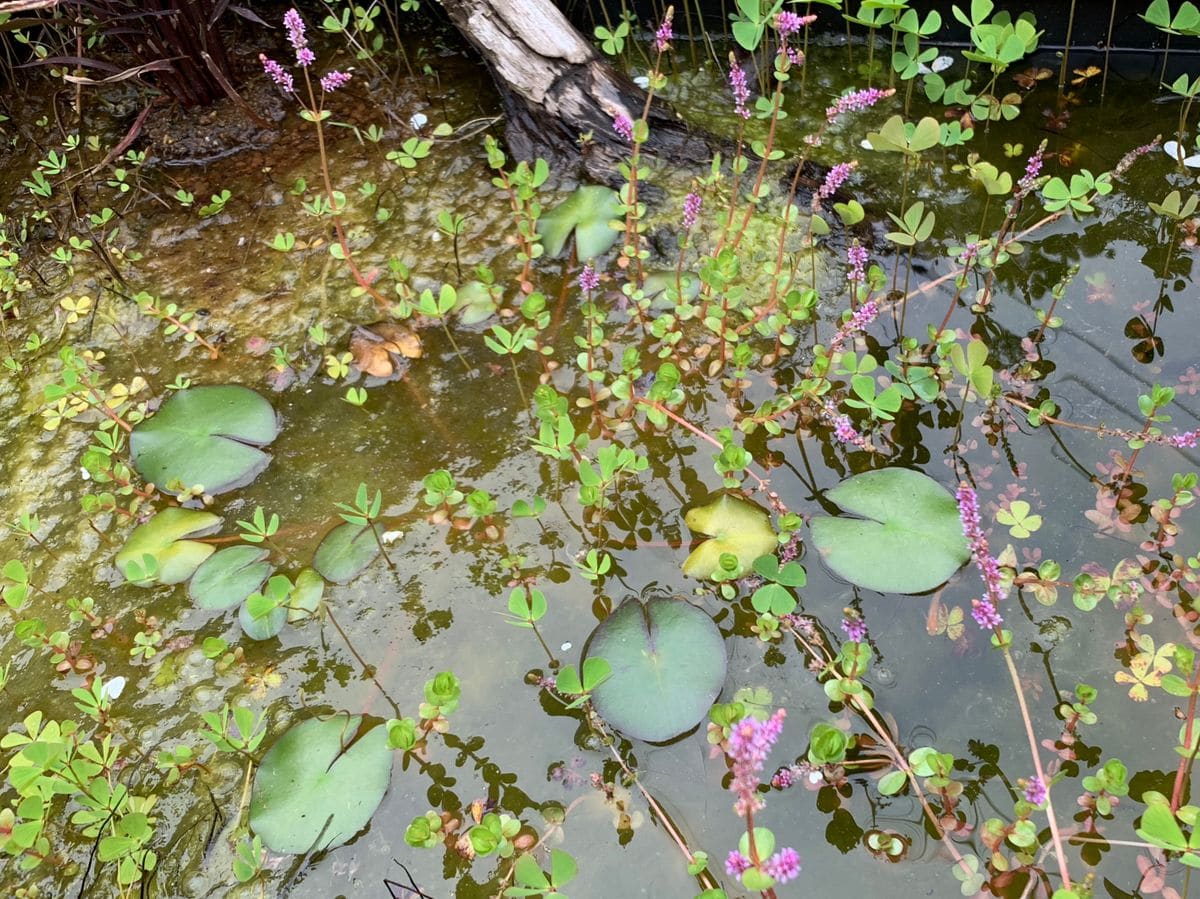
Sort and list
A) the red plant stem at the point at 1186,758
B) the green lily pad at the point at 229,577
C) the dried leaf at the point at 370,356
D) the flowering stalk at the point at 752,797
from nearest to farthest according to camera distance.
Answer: the flowering stalk at the point at 752,797 → the red plant stem at the point at 1186,758 → the green lily pad at the point at 229,577 → the dried leaf at the point at 370,356

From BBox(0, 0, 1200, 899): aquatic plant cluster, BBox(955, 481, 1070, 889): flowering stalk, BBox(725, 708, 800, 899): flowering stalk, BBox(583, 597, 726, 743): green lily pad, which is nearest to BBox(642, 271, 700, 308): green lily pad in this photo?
BBox(0, 0, 1200, 899): aquatic plant cluster

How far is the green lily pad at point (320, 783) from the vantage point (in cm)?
141

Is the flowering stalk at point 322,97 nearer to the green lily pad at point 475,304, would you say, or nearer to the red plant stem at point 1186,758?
the green lily pad at point 475,304

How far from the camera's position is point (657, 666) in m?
1.50

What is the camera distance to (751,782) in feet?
3.05

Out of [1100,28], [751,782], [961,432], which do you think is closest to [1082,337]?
[961,432]

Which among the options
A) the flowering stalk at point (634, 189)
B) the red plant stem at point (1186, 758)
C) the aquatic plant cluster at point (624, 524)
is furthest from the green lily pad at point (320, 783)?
the red plant stem at point (1186, 758)

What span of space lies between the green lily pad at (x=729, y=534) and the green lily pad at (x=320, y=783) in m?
0.68

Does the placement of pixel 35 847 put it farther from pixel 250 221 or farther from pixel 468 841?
pixel 250 221

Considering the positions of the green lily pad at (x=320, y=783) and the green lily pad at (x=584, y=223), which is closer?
the green lily pad at (x=320, y=783)

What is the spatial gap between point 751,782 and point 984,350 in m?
1.07

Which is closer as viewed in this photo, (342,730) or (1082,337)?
(342,730)

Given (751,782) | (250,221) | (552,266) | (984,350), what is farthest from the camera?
(250,221)

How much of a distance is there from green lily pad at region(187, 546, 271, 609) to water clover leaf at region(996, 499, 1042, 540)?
147 cm
